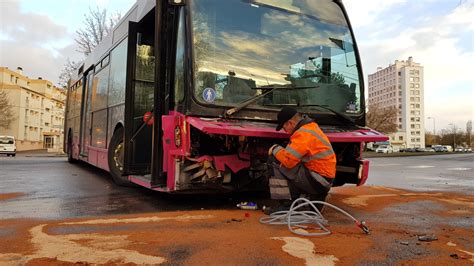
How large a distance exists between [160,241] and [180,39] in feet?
9.20

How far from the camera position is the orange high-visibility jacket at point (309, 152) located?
14.7 ft

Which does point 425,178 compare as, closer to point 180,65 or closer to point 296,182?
point 296,182

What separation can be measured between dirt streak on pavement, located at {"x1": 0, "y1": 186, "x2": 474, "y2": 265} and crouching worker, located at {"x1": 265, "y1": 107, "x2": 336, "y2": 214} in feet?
1.68

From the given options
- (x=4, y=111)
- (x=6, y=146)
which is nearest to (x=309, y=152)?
(x=6, y=146)

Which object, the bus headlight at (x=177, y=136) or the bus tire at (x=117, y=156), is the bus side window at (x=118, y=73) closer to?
Answer: the bus tire at (x=117, y=156)

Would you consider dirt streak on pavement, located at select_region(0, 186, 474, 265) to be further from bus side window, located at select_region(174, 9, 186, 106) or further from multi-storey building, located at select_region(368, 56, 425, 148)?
multi-storey building, located at select_region(368, 56, 425, 148)

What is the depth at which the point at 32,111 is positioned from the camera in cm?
7581

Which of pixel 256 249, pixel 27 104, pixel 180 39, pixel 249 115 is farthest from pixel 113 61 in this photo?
pixel 27 104

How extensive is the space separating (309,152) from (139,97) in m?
3.67

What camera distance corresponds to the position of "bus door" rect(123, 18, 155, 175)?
658cm

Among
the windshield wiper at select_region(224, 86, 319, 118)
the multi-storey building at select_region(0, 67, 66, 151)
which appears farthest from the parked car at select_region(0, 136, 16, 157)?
the windshield wiper at select_region(224, 86, 319, 118)

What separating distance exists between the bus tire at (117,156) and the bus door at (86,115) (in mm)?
2682

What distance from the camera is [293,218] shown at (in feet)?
14.4

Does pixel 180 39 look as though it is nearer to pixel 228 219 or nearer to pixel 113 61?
pixel 228 219
